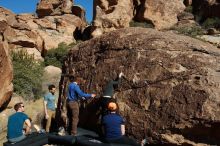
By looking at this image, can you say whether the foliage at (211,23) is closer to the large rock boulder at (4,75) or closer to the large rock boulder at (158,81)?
the large rock boulder at (4,75)

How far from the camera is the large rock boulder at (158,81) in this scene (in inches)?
349

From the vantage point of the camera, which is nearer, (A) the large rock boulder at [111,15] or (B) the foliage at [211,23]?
(B) the foliage at [211,23]

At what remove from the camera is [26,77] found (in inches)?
1112

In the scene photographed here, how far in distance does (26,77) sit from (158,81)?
1972cm

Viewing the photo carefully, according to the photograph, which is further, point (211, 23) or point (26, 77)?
point (211, 23)

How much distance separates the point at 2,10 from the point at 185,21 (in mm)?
17572

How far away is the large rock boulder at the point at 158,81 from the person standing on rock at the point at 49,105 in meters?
0.53

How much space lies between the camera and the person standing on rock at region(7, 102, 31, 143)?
8.91m

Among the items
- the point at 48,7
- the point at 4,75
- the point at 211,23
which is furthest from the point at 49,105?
the point at 48,7

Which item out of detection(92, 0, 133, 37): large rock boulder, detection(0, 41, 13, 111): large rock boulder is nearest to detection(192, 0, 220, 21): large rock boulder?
detection(92, 0, 133, 37): large rock boulder

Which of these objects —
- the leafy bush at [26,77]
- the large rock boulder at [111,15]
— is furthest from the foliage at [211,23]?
the leafy bush at [26,77]

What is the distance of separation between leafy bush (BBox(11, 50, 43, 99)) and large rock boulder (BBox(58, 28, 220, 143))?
16.3 metres

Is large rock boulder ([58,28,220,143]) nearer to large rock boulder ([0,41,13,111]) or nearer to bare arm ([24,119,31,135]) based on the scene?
bare arm ([24,119,31,135])

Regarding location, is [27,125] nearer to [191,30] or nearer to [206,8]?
[191,30]
